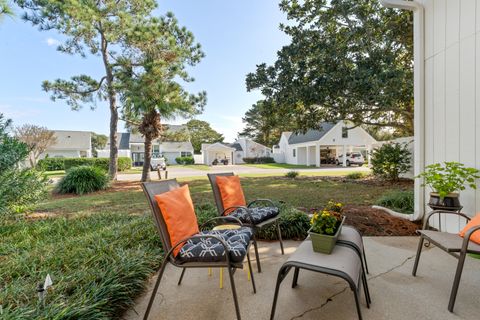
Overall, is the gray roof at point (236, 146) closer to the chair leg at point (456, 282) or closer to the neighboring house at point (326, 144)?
the neighboring house at point (326, 144)

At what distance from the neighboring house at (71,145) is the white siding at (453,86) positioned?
107 feet

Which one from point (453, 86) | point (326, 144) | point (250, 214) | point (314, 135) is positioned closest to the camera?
point (250, 214)

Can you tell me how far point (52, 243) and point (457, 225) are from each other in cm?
585

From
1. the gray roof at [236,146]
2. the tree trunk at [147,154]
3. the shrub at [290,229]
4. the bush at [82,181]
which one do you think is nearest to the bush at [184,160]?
the gray roof at [236,146]

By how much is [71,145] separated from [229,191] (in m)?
31.3

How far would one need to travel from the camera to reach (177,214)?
2.03m

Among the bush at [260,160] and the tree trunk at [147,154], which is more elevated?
Result: the tree trunk at [147,154]

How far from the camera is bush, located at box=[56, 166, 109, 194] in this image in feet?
26.5

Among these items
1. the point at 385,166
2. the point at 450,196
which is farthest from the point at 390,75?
the point at 450,196

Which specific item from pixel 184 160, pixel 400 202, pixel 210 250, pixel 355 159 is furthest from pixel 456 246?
pixel 184 160

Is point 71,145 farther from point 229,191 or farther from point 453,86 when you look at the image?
point 453,86

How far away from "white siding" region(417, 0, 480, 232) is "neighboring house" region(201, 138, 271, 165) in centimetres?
2590

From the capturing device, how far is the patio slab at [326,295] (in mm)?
1835

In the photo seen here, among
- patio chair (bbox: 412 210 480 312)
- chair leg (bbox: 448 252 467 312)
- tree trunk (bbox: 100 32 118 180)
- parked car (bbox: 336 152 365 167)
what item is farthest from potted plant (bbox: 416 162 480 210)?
parked car (bbox: 336 152 365 167)
